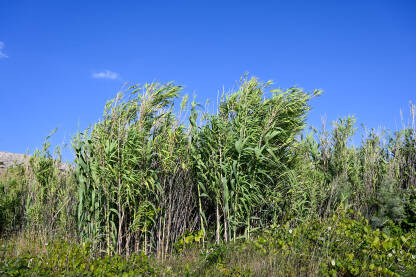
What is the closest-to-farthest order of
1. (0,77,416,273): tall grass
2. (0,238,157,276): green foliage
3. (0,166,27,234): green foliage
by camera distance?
1. (0,238,157,276): green foliage
2. (0,77,416,273): tall grass
3. (0,166,27,234): green foliage

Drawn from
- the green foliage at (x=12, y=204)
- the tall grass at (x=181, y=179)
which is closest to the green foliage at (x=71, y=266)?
the tall grass at (x=181, y=179)

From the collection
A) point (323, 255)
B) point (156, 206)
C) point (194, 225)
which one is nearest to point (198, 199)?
point (194, 225)

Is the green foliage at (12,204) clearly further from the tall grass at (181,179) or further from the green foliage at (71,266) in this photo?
the green foliage at (71,266)

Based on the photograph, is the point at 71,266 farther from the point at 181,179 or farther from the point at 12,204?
the point at 12,204

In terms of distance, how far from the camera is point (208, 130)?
6.31 metres

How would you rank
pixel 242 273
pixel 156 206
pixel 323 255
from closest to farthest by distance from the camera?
pixel 242 273 → pixel 323 255 → pixel 156 206

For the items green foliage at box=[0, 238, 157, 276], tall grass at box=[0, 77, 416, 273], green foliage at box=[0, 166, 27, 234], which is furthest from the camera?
green foliage at box=[0, 166, 27, 234]

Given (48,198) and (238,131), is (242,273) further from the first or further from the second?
(48,198)

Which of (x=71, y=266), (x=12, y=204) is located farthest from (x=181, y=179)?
(x=12, y=204)

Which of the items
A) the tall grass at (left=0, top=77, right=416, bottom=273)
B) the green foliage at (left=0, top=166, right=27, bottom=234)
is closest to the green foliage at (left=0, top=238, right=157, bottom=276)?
A: the tall grass at (left=0, top=77, right=416, bottom=273)

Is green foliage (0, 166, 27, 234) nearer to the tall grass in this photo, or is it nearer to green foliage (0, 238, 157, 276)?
the tall grass

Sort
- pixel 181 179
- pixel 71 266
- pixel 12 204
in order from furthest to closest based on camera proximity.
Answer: pixel 12 204
pixel 181 179
pixel 71 266

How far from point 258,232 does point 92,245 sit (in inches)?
120

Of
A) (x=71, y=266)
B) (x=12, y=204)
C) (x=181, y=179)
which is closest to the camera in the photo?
(x=71, y=266)
